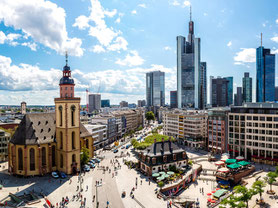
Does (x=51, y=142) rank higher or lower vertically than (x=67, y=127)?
lower

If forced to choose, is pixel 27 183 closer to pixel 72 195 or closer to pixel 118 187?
pixel 72 195

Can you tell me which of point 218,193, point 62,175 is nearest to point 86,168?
point 62,175

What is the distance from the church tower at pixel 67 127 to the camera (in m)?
61.6

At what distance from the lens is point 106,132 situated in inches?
4545

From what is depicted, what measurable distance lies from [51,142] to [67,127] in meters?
7.58

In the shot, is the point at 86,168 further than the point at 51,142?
Yes

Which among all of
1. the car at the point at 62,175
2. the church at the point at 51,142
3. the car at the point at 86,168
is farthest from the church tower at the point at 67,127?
the car at the point at 86,168

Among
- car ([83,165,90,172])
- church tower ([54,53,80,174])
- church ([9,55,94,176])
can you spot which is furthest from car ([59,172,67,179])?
car ([83,165,90,172])

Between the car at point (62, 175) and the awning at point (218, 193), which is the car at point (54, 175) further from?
the awning at point (218, 193)

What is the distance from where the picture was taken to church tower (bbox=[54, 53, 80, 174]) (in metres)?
61.6

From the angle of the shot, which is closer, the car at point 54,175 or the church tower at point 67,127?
the car at point 54,175

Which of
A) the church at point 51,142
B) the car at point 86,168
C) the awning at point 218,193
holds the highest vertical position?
the church at point 51,142

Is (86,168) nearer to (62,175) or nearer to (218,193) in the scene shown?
(62,175)

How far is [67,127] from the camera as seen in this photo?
203ft
